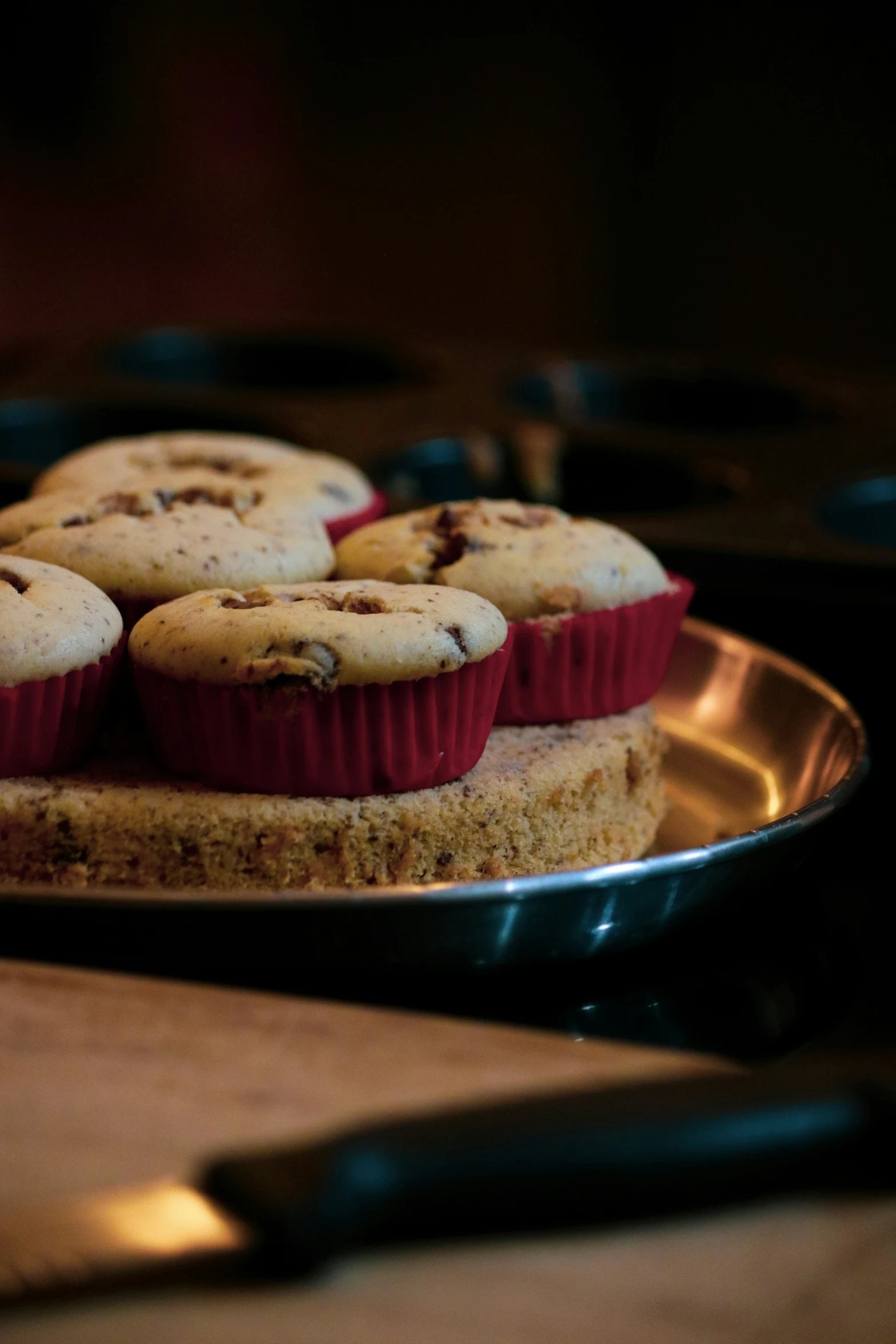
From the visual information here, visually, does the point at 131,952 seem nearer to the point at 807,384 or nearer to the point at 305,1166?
the point at 305,1166

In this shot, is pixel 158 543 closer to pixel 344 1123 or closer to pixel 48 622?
pixel 48 622

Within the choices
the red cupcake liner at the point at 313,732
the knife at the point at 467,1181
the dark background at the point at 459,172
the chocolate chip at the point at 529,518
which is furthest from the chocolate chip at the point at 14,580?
the dark background at the point at 459,172

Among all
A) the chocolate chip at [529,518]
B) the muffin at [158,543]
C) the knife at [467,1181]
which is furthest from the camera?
the chocolate chip at [529,518]

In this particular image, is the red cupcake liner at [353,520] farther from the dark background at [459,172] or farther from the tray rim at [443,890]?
the dark background at [459,172]

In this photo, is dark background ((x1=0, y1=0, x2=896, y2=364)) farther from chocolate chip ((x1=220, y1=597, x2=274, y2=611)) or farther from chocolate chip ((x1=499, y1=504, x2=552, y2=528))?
chocolate chip ((x1=220, y1=597, x2=274, y2=611))

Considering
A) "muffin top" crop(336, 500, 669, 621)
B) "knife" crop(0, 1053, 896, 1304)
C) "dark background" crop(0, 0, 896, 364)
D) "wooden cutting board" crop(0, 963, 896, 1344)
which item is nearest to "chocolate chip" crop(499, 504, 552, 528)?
"muffin top" crop(336, 500, 669, 621)

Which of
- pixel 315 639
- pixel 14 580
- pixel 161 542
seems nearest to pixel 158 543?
pixel 161 542
